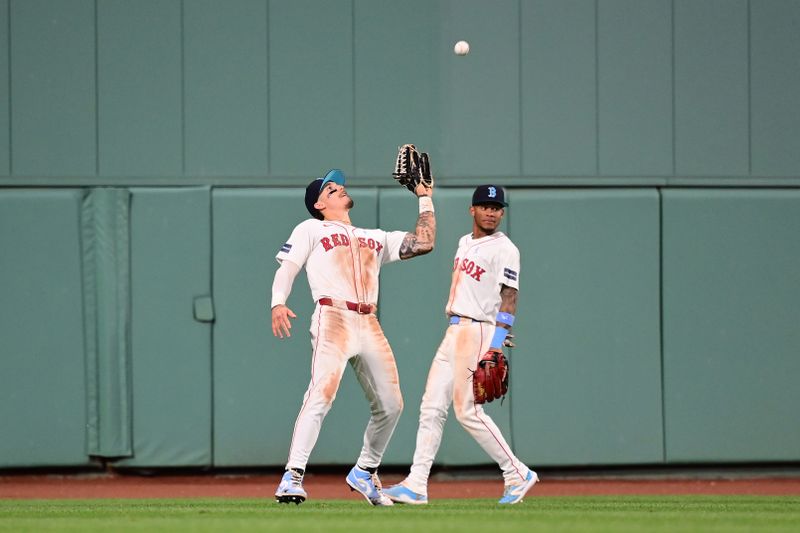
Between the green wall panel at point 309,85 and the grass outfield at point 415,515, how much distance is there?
10.3 feet

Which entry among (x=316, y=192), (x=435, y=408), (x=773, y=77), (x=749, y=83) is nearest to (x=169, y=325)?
(x=316, y=192)

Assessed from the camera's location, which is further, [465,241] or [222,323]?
[222,323]

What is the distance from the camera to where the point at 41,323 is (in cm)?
972

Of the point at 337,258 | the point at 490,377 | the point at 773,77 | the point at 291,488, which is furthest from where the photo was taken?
the point at 773,77

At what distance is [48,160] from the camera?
9.76 m

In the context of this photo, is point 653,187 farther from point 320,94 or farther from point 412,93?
point 320,94

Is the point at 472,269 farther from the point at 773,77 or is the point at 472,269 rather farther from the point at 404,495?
the point at 773,77

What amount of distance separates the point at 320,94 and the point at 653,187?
8.67 feet

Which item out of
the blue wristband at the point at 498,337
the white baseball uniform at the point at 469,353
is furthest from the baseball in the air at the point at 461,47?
the blue wristband at the point at 498,337

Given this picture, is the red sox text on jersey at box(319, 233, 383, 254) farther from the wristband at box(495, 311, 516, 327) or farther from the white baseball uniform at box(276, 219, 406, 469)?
the wristband at box(495, 311, 516, 327)

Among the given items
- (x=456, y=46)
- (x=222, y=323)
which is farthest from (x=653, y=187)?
(x=222, y=323)

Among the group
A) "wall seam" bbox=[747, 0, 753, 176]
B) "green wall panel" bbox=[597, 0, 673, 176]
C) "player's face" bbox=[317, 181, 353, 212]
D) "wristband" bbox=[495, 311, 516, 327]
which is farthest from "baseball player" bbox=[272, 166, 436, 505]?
"wall seam" bbox=[747, 0, 753, 176]

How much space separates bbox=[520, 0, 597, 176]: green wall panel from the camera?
32.3ft

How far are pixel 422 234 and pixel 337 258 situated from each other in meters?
0.49
